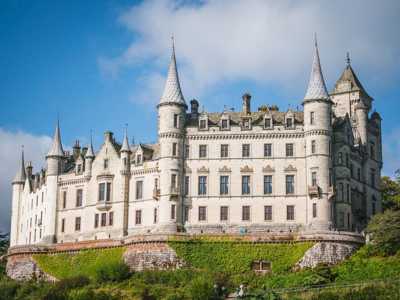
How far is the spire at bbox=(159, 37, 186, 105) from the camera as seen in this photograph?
88.6m

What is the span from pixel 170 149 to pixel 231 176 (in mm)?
Result: 6094

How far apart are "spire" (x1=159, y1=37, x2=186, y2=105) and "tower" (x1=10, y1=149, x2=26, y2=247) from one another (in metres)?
24.5

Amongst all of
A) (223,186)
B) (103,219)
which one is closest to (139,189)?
(103,219)

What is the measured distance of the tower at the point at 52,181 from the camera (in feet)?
312

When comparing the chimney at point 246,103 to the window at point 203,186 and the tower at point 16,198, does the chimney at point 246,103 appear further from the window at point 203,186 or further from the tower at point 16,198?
the tower at point 16,198

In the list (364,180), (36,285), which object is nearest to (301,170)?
(364,180)

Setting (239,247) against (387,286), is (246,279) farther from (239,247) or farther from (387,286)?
(387,286)

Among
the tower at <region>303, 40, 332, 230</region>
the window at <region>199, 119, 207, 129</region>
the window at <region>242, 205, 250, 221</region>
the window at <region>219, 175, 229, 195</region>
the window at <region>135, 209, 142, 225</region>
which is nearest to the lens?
the tower at <region>303, 40, 332, 230</region>

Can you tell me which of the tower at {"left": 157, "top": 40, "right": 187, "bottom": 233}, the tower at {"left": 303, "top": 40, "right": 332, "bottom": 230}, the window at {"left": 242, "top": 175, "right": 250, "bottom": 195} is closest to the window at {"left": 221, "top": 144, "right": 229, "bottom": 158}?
the window at {"left": 242, "top": 175, "right": 250, "bottom": 195}

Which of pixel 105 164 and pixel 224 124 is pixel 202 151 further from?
pixel 105 164

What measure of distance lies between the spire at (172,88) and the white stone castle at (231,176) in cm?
11

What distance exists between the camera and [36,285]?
83812 mm

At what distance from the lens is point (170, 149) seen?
87438mm

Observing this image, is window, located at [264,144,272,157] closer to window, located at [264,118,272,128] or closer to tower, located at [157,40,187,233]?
window, located at [264,118,272,128]
